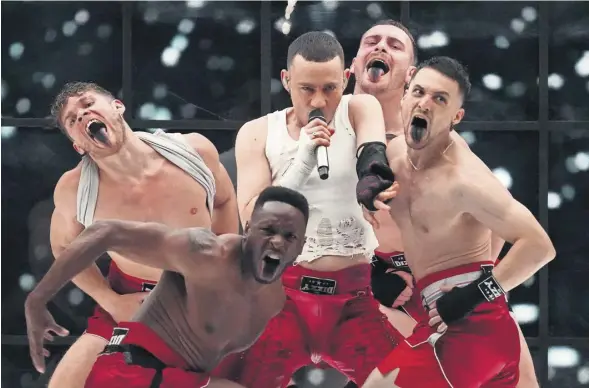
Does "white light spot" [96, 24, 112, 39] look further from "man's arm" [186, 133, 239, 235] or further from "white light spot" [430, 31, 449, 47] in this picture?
"white light spot" [430, 31, 449, 47]

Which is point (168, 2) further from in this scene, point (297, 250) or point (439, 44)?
point (297, 250)

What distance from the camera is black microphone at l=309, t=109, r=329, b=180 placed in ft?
12.1

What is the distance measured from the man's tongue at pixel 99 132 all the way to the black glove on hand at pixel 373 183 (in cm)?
86

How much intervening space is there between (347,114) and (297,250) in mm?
514

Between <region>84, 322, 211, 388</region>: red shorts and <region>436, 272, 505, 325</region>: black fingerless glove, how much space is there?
72 cm

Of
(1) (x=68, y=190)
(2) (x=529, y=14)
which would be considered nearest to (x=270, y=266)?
(1) (x=68, y=190)

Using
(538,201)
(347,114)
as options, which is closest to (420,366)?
(347,114)

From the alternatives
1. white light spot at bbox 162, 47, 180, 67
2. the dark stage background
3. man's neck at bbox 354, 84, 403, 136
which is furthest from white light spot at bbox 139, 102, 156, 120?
man's neck at bbox 354, 84, 403, 136

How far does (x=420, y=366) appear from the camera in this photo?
3.84m

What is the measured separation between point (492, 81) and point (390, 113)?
1.90ft

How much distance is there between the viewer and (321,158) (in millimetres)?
3750

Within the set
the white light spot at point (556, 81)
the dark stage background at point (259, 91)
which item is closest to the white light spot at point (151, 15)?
the dark stage background at point (259, 91)

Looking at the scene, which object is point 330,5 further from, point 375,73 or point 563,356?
point 563,356

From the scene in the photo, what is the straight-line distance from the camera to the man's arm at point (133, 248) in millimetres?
3580
